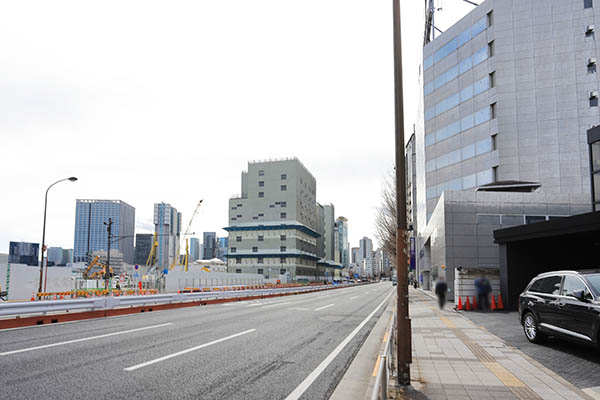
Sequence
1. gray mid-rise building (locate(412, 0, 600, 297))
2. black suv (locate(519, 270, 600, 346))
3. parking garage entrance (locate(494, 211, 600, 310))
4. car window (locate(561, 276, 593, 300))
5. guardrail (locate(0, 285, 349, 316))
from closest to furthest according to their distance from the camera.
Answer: black suv (locate(519, 270, 600, 346)) → car window (locate(561, 276, 593, 300)) → guardrail (locate(0, 285, 349, 316)) → parking garage entrance (locate(494, 211, 600, 310)) → gray mid-rise building (locate(412, 0, 600, 297))

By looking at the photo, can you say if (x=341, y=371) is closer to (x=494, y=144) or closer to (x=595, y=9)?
(x=494, y=144)

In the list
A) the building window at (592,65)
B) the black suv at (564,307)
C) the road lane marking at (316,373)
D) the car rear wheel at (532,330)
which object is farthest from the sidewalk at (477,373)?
the building window at (592,65)

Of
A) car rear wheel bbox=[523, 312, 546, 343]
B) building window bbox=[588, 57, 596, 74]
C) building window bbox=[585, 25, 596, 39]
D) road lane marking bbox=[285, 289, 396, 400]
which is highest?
building window bbox=[585, 25, 596, 39]

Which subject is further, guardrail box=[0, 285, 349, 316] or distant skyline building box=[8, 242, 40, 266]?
distant skyline building box=[8, 242, 40, 266]

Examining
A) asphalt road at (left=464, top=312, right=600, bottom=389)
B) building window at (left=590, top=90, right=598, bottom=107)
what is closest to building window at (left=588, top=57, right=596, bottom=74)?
building window at (left=590, top=90, right=598, bottom=107)

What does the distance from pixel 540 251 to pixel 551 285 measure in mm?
12687

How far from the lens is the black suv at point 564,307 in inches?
351

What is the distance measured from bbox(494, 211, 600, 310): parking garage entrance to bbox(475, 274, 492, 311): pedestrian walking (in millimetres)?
17444

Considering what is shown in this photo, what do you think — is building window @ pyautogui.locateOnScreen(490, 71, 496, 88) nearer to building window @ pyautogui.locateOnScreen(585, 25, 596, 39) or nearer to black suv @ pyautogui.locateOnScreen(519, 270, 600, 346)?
building window @ pyautogui.locateOnScreen(585, 25, 596, 39)

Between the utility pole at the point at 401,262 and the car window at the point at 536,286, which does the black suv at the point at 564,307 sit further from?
the utility pole at the point at 401,262

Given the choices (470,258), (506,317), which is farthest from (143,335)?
(470,258)

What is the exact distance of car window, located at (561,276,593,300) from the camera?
9391mm

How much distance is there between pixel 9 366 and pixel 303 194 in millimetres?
116451

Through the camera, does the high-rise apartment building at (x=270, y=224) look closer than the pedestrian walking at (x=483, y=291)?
No
